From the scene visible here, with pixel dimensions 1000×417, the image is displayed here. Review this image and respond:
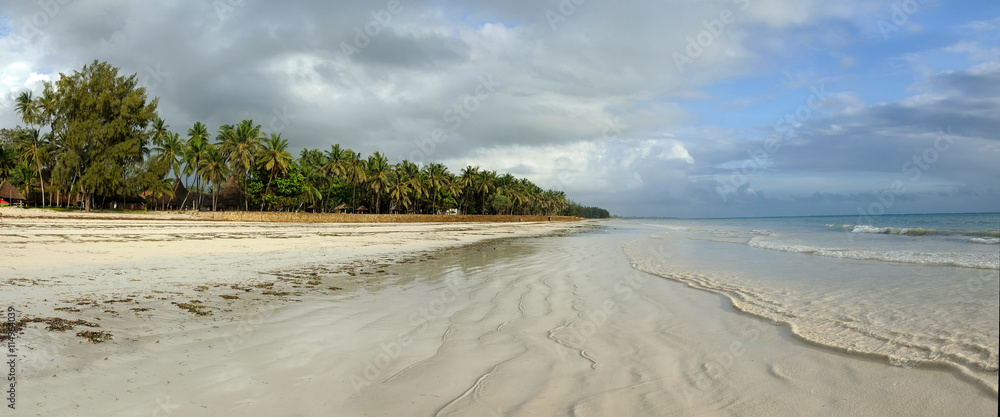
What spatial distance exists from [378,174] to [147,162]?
2987 centimetres

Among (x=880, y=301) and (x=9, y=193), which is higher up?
(x=9, y=193)

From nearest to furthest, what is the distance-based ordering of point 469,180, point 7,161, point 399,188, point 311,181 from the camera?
point 7,161
point 311,181
point 399,188
point 469,180

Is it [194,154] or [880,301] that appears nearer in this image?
[880,301]

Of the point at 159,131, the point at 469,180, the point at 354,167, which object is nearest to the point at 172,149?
the point at 159,131

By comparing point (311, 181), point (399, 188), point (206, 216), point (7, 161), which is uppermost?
point (7, 161)

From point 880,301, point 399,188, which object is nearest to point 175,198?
point 399,188

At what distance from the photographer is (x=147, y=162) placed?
5103cm

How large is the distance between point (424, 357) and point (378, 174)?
236 feet

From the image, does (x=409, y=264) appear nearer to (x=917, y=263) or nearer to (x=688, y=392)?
(x=688, y=392)

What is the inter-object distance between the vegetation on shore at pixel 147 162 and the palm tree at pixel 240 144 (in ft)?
0.40

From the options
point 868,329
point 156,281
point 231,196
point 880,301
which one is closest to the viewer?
point 868,329

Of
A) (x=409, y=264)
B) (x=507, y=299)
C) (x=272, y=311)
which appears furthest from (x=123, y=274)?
(x=507, y=299)

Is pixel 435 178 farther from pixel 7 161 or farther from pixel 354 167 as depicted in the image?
pixel 7 161

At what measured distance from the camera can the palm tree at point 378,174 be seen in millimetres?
73750
